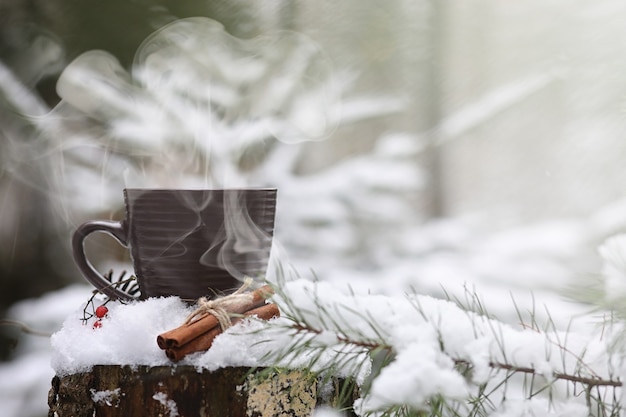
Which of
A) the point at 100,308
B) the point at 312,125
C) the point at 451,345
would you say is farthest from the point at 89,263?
the point at 312,125

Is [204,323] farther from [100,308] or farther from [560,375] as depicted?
[560,375]

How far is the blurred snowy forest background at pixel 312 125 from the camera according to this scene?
5.59 feet

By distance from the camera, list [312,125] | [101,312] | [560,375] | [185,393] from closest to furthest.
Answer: [560,375] < [185,393] < [101,312] < [312,125]

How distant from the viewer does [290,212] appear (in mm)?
1776

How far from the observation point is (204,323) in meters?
0.63

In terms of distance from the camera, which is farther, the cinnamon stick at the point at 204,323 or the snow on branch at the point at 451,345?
the cinnamon stick at the point at 204,323

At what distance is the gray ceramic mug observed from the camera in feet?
Answer: 2.34

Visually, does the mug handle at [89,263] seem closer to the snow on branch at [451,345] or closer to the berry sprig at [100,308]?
the berry sprig at [100,308]

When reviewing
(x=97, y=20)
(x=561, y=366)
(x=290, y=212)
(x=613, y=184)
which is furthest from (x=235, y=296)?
(x=97, y=20)

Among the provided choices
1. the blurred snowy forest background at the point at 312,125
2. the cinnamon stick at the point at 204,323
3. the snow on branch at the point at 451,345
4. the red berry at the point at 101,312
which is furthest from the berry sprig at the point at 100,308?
the blurred snowy forest background at the point at 312,125

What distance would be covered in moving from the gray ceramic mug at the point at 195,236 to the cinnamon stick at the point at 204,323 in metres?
0.06

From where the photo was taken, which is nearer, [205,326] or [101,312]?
[205,326]

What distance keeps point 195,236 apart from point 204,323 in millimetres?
129

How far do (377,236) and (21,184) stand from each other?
118cm
